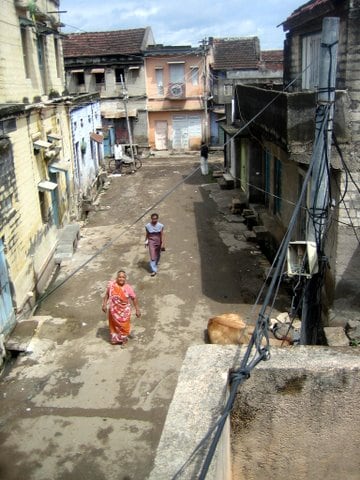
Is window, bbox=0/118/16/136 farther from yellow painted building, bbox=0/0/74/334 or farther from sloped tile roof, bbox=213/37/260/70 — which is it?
sloped tile roof, bbox=213/37/260/70

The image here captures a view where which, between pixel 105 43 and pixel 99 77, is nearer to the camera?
pixel 105 43

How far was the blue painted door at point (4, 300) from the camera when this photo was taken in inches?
336

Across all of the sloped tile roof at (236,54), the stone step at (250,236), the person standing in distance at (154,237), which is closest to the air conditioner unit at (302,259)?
the person standing in distance at (154,237)

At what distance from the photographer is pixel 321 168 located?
15.8 ft

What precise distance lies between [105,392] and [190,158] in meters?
23.2

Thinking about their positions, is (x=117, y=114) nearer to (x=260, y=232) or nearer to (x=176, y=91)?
(x=176, y=91)

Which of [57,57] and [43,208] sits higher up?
[57,57]

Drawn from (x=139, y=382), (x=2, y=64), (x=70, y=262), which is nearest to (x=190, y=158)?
(x=70, y=262)

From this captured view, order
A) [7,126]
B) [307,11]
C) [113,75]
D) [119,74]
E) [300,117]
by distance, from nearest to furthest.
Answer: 1. [300,117]
2. [307,11]
3. [7,126]
4. [113,75]
5. [119,74]

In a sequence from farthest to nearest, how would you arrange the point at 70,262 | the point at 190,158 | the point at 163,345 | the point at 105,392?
the point at 190,158
the point at 70,262
the point at 163,345
the point at 105,392

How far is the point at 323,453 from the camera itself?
11.1 ft

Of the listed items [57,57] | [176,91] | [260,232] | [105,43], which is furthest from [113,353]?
[105,43]

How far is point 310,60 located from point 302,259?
Result: 709 centimetres

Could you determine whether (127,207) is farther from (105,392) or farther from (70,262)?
(105,392)
